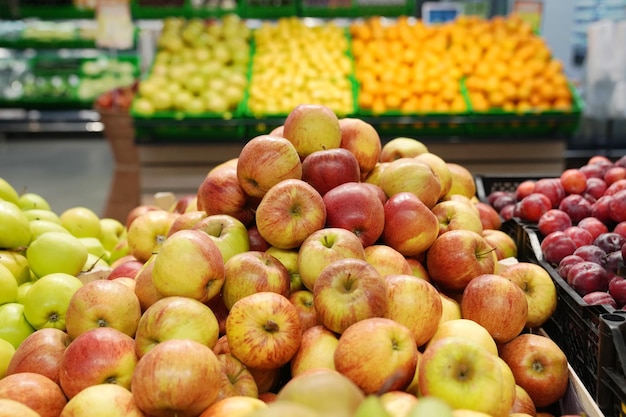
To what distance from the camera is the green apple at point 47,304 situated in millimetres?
1689

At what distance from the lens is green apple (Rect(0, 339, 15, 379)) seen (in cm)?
155

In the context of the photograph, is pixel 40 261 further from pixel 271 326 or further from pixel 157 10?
pixel 157 10

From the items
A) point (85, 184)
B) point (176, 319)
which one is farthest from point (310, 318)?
point (85, 184)

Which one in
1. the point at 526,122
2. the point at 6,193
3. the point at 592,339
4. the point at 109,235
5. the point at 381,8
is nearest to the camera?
the point at 592,339

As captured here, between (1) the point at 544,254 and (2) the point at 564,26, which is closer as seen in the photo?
(1) the point at 544,254

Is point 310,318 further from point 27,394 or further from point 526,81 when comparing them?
point 526,81

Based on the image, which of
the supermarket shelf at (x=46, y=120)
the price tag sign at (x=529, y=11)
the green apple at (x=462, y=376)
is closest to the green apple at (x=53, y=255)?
the green apple at (x=462, y=376)

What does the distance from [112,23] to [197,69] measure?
37.0 inches

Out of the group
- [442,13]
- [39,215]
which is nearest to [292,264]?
[39,215]

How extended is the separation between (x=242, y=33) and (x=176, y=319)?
4165 millimetres

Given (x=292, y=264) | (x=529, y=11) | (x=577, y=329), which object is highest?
(x=529, y=11)

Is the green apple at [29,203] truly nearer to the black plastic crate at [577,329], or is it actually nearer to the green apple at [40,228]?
the green apple at [40,228]

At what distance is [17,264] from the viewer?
1.96m

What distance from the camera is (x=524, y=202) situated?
225 cm
